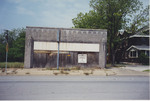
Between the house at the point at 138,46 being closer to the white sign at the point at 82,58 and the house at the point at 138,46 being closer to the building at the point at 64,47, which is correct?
the building at the point at 64,47

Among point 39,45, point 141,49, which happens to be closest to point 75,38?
point 39,45

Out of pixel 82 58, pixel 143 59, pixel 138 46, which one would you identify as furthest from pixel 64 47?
pixel 138 46

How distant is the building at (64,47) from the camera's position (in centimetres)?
1894

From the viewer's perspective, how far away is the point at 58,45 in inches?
736

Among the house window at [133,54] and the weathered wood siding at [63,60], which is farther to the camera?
the house window at [133,54]

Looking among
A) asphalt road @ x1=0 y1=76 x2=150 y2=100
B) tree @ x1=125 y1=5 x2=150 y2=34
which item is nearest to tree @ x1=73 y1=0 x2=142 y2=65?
tree @ x1=125 y1=5 x2=150 y2=34

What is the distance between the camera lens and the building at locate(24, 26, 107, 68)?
62.1 ft

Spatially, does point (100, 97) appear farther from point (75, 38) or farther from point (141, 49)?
point (141, 49)

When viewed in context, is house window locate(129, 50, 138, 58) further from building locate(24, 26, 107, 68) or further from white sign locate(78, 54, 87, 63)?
white sign locate(78, 54, 87, 63)

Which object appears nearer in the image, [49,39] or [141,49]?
[49,39]

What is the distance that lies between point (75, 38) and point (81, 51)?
1875 millimetres

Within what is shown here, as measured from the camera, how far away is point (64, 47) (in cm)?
1933

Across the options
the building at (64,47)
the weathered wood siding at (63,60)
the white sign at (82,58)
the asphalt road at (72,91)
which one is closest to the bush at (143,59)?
the building at (64,47)

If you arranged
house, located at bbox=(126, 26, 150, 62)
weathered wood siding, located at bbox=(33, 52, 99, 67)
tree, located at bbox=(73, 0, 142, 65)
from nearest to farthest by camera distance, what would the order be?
weathered wood siding, located at bbox=(33, 52, 99, 67), tree, located at bbox=(73, 0, 142, 65), house, located at bbox=(126, 26, 150, 62)
